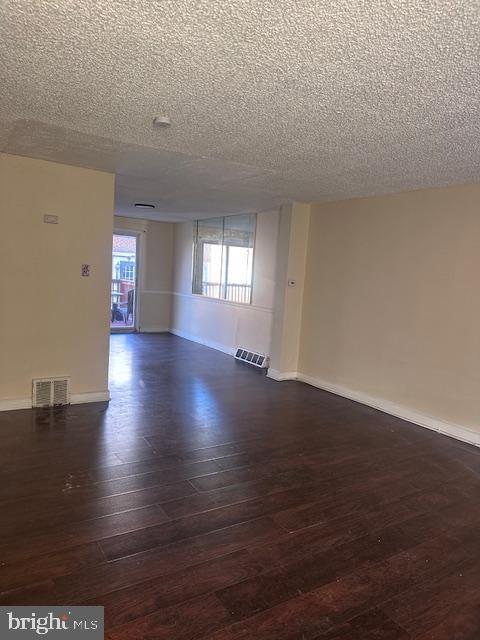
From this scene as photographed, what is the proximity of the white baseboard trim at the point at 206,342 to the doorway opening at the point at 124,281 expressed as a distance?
0.95 m

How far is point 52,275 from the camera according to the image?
12.9ft

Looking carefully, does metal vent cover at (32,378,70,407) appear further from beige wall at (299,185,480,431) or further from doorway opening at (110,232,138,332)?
doorway opening at (110,232,138,332)

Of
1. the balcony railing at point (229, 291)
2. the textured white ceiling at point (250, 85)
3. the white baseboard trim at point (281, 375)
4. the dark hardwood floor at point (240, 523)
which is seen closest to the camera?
the textured white ceiling at point (250, 85)

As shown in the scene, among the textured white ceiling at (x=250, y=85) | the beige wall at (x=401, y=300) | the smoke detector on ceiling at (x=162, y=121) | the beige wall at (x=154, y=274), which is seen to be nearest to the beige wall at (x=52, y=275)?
the textured white ceiling at (x=250, y=85)

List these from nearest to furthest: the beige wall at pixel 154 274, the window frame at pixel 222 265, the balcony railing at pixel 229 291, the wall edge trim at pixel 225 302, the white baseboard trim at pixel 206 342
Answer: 1. the wall edge trim at pixel 225 302
2. the window frame at pixel 222 265
3. the balcony railing at pixel 229 291
4. the white baseboard trim at pixel 206 342
5. the beige wall at pixel 154 274

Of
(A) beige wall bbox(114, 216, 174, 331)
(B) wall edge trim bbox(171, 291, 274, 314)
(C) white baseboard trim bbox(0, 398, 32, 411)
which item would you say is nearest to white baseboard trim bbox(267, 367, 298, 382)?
(B) wall edge trim bbox(171, 291, 274, 314)

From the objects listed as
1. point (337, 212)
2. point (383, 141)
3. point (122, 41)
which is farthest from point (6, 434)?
point (337, 212)

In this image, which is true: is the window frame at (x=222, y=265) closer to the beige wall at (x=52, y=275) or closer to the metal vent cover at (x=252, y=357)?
the metal vent cover at (x=252, y=357)

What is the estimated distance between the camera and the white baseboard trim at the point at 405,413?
3.73 m

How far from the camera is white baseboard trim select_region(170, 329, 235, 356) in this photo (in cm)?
698

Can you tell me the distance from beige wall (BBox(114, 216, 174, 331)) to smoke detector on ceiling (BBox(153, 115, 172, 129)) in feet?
18.7

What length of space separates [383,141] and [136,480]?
8.93ft

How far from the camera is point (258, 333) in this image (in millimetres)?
6359

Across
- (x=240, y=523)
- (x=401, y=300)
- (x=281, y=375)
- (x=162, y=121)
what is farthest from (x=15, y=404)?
(x=401, y=300)
